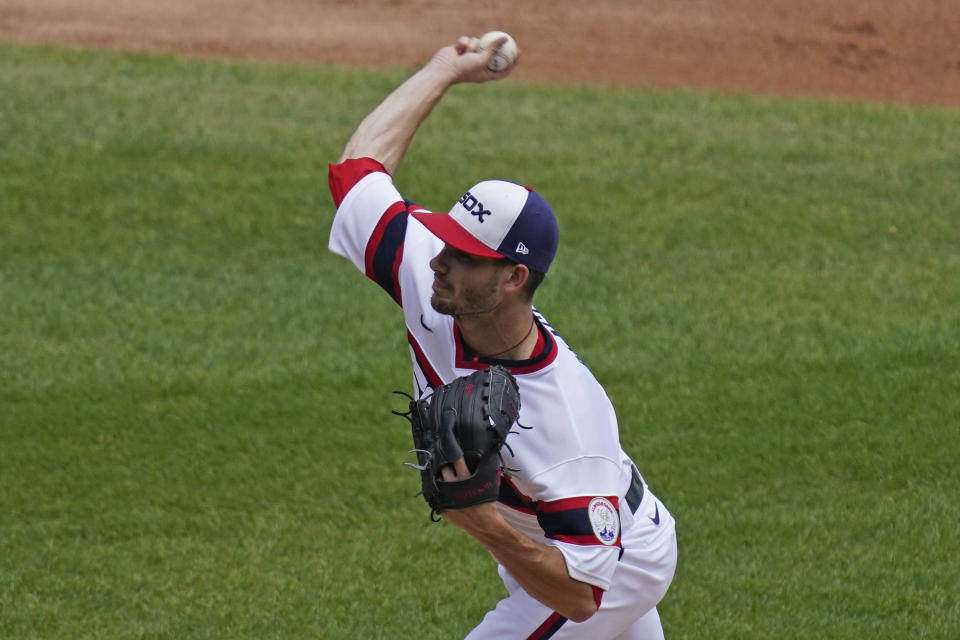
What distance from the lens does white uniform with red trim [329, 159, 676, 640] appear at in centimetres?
407

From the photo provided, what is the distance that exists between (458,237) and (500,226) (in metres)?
0.14

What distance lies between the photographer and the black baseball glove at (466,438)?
3684 mm

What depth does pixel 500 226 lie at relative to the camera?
430cm

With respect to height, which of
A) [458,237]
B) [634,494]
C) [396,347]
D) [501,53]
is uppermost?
[501,53]

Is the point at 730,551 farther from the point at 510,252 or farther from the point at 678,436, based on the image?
the point at 510,252

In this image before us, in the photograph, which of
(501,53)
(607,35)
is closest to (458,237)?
(501,53)

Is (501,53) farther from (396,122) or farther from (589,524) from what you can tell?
(589,524)

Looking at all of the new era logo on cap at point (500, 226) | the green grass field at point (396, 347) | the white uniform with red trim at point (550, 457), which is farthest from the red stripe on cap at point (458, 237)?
the green grass field at point (396, 347)

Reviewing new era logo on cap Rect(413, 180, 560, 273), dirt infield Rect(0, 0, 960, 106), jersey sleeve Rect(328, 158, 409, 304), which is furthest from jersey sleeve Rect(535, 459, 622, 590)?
dirt infield Rect(0, 0, 960, 106)

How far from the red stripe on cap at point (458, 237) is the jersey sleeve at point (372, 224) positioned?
549mm

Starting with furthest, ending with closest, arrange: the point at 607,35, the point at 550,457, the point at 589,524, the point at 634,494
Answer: the point at 607,35
the point at 634,494
the point at 550,457
the point at 589,524

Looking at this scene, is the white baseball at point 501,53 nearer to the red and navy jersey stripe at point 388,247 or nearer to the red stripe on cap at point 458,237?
the red and navy jersey stripe at point 388,247

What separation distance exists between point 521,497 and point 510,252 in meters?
0.78

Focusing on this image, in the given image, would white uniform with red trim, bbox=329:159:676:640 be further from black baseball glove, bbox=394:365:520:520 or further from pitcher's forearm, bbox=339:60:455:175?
black baseball glove, bbox=394:365:520:520
